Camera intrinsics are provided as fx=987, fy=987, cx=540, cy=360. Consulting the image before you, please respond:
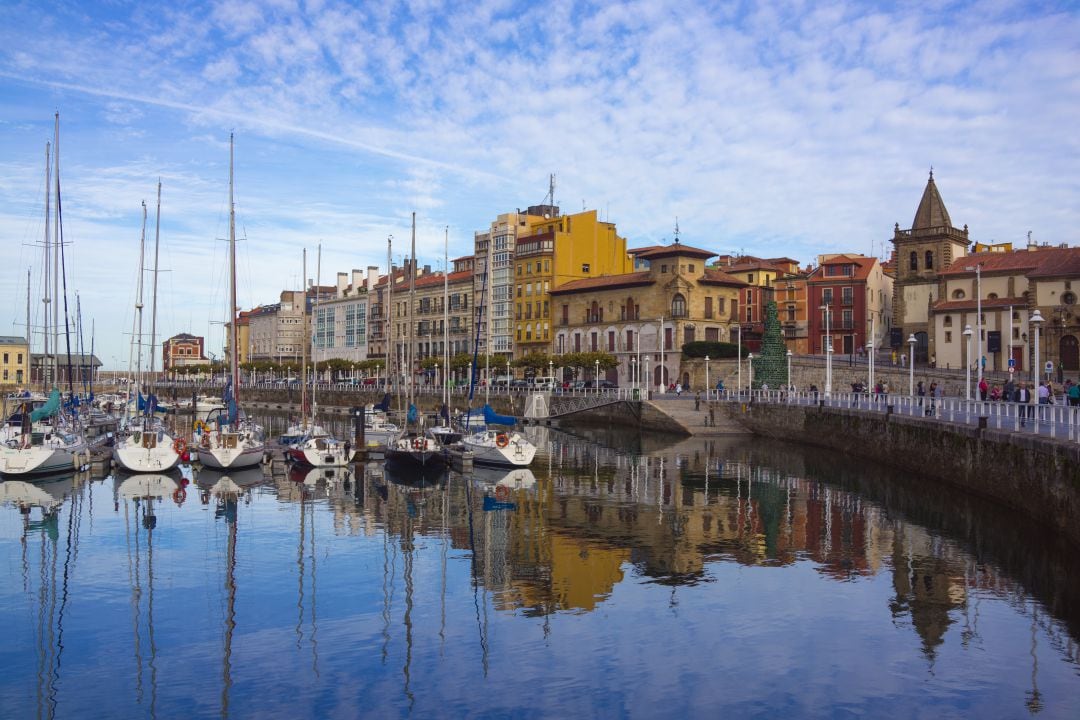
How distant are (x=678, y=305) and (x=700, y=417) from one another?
2646 cm

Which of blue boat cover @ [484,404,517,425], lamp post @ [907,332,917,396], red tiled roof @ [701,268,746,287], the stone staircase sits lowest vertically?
the stone staircase

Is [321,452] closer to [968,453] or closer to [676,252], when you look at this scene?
[968,453]

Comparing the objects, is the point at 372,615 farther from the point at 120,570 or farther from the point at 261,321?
the point at 261,321

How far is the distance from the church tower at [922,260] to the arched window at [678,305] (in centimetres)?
2034

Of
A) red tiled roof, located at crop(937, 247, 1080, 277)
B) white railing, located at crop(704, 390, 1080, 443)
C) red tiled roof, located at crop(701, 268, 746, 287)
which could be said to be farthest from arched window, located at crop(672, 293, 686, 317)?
red tiled roof, located at crop(937, 247, 1080, 277)

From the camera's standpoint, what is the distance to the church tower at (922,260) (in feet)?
310

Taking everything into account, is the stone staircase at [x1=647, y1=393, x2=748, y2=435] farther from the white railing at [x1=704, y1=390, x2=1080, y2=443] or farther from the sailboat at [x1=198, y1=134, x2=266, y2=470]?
the sailboat at [x1=198, y1=134, x2=266, y2=470]

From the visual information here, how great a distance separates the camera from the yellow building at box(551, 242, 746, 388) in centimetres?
9469

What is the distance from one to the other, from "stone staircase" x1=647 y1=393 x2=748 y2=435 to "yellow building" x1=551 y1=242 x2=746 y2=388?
1741cm

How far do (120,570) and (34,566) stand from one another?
2.33 meters

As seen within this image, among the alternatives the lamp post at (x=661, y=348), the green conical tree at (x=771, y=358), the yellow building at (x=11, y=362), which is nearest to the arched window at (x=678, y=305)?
the lamp post at (x=661, y=348)

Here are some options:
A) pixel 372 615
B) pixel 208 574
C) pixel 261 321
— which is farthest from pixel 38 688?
pixel 261 321

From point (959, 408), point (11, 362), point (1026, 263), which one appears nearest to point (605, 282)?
point (1026, 263)

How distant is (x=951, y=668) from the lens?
1742 cm
